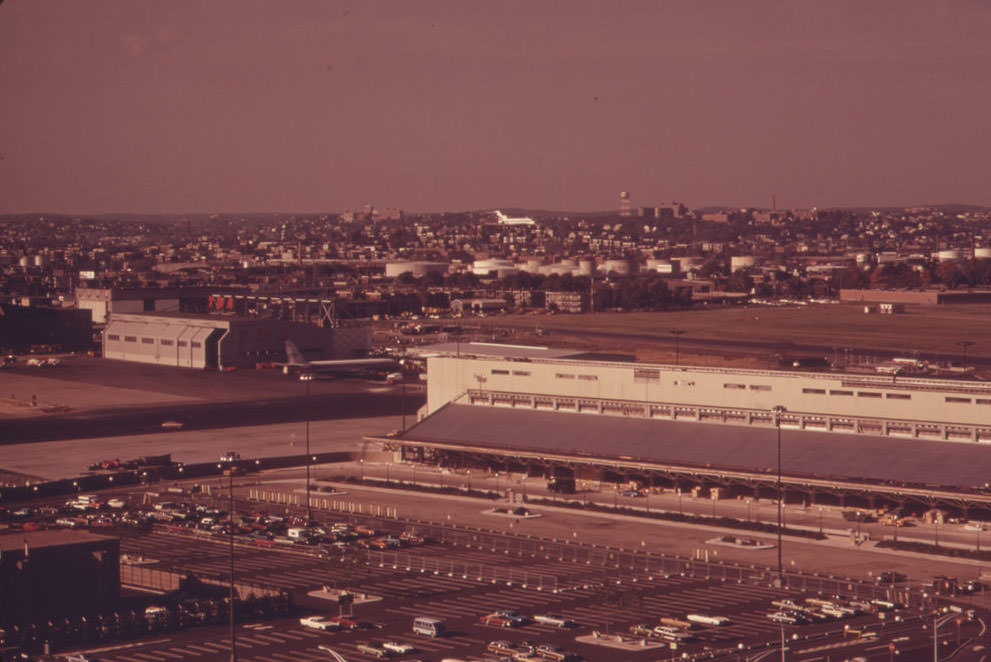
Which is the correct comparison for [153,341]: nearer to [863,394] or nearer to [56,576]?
[863,394]

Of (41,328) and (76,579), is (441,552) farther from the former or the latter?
(41,328)

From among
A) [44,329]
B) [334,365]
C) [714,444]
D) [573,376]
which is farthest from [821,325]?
[714,444]

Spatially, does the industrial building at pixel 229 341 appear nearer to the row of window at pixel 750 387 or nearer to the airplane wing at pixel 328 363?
the airplane wing at pixel 328 363

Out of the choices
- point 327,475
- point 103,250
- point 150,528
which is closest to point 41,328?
point 327,475

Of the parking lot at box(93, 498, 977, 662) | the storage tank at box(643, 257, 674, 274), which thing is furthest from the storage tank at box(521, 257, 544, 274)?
the parking lot at box(93, 498, 977, 662)

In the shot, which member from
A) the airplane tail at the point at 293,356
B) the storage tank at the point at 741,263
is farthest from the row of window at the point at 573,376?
the storage tank at the point at 741,263
